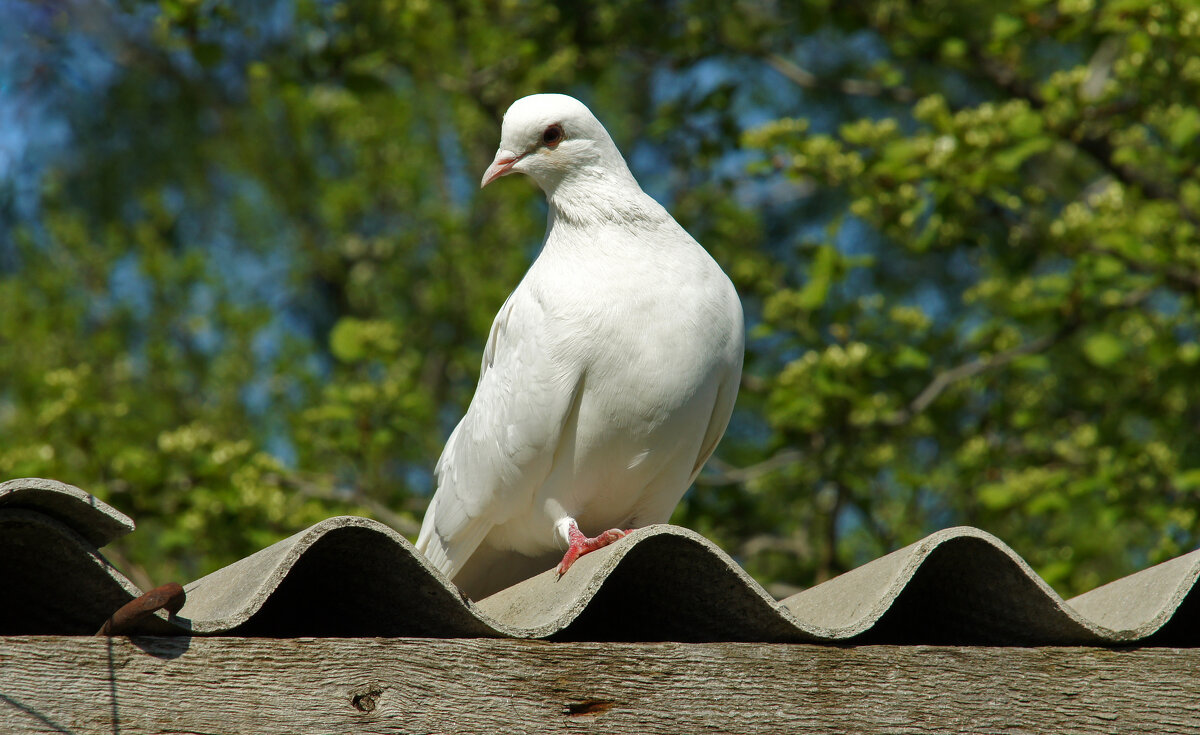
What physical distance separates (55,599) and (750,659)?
1.20 m

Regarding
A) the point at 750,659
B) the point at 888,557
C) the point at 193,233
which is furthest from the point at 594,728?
the point at 193,233

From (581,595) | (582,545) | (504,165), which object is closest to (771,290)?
(504,165)

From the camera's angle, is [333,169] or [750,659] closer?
[750,659]

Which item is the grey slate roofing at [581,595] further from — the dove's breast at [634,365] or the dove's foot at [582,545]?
the dove's breast at [634,365]

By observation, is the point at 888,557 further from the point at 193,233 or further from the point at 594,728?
the point at 193,233

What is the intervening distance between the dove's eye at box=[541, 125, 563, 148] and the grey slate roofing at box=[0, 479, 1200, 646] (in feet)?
4.09

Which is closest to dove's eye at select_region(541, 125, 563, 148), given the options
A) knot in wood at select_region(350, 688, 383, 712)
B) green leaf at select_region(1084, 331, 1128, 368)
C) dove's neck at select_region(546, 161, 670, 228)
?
dove's neck at select_region(546, 161, 670, 228)

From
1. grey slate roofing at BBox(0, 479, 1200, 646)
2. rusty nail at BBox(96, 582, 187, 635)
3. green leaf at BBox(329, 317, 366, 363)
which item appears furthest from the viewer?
green leaf at BBox(329, 317, 366, 363)

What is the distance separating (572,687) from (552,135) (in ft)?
5.39

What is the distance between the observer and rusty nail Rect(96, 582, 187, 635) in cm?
165

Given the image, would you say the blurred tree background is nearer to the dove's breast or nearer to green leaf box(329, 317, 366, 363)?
green leaf box(329, 317, 366, 363)

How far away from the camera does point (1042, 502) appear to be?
5031 millimetres

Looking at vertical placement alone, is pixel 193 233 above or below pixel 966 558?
above

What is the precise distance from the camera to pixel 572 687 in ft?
6.32
